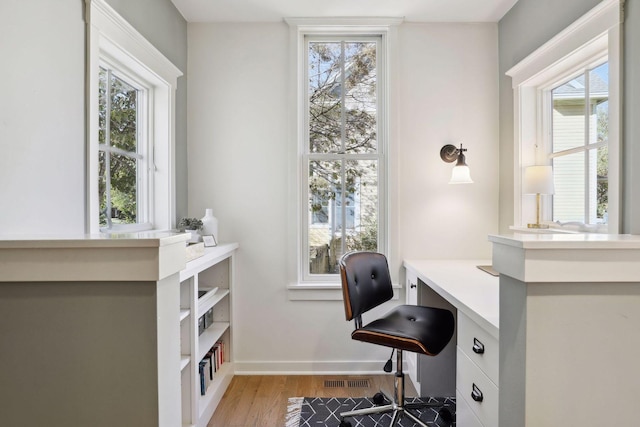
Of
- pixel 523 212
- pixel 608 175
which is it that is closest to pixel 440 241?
pixel 523 212

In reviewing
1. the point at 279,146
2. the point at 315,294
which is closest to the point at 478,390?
the point at 315,294

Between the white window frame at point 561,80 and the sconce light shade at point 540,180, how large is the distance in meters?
0.26

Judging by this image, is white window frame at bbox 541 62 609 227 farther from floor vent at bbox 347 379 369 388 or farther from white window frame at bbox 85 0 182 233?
white window frame at bbox 85 0 182 233

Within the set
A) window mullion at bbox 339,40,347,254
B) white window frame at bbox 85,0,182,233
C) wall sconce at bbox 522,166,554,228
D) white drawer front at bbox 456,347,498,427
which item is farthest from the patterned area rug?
white window frame at bbox 85,0,182,233

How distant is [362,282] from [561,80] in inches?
62.7

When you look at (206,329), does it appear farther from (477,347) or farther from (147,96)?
(477,347)

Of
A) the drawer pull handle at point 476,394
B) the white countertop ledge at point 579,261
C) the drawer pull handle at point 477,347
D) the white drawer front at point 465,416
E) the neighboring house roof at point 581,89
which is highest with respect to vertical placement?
the neighboring house roof at point 581,89

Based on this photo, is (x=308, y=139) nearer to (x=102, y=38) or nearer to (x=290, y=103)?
(x=290, y=103)

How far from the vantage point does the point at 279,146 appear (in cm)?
247

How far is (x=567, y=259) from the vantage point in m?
0.85

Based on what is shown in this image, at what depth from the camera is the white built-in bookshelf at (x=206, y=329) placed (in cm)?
175

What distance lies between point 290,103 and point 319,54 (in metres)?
0.45

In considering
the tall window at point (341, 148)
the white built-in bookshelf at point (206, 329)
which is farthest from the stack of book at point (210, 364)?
the tall window at point (341, 148)

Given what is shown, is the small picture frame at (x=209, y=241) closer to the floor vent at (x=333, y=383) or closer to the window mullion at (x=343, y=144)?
the window mullion at (x=343, y=144)
